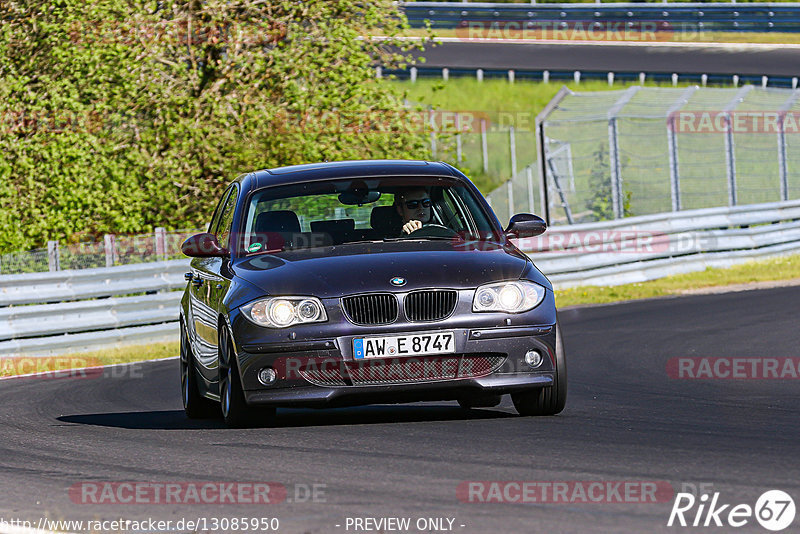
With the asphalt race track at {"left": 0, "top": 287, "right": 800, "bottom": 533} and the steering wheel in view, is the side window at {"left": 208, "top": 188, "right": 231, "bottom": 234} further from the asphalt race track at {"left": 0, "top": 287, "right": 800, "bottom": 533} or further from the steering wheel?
the steering wheel

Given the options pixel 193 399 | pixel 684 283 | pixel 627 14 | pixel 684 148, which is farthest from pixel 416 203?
pixel 627 14

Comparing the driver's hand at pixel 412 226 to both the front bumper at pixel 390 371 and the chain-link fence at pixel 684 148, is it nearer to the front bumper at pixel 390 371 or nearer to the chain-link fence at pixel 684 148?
the front bumper at pixel 390 371

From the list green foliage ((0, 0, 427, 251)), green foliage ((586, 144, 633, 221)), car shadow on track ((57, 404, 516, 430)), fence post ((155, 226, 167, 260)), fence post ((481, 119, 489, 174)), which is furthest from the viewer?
fence post ((481, 119, 489, 174))

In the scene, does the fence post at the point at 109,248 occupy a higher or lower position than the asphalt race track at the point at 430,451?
lower

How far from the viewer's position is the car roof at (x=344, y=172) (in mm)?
9539

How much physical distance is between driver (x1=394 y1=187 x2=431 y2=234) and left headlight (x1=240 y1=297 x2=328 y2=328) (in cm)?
125

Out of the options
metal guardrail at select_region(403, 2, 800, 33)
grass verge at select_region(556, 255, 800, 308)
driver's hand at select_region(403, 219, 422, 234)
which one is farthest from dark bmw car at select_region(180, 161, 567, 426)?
metal guardrail at select_region(403, 2, 800, 33)

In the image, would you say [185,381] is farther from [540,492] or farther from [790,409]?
[540,492]

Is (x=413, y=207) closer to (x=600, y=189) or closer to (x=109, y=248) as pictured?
(x=109, y=248)

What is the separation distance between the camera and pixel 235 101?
2545cm

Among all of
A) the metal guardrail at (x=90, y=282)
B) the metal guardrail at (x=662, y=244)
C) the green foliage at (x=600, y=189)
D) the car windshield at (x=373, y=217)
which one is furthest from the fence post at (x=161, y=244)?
the car windshield at (x=373, y=217)

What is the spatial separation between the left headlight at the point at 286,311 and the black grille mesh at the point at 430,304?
1.50 feet

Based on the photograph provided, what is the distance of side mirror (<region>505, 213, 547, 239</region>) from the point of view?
930cm

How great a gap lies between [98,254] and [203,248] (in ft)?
34.1
